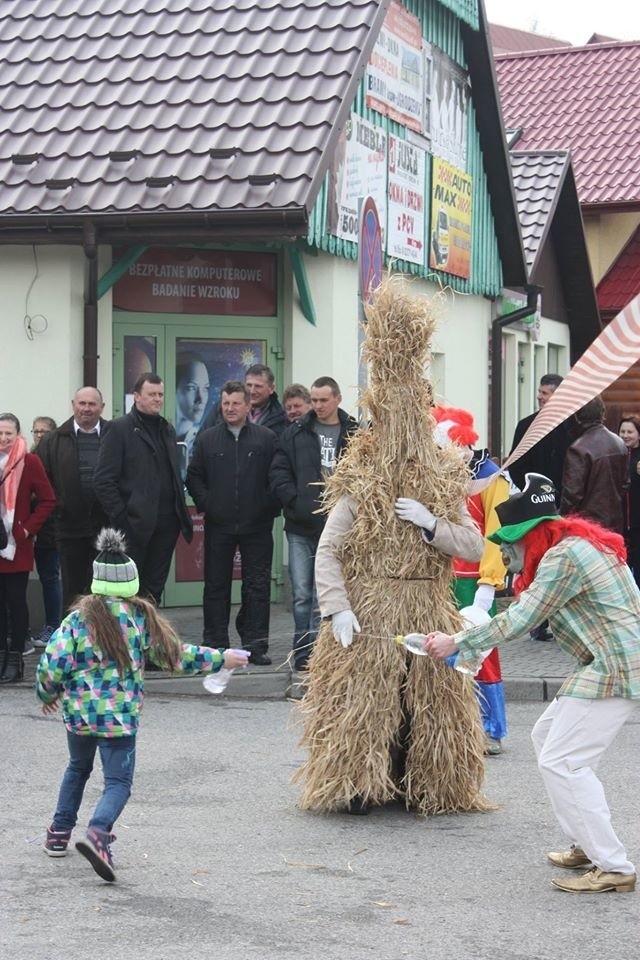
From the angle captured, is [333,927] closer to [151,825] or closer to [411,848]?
[411,848]

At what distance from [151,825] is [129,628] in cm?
115

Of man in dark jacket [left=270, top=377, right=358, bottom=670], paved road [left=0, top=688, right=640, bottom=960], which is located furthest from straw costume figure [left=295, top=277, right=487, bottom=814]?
man in dark jacket [left=270, top=377, right=358, bottom=670]

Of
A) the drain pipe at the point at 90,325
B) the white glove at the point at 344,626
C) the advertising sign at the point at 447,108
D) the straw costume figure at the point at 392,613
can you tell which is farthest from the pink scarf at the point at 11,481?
the advertising sign at the point at 447,108

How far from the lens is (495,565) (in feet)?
26.9

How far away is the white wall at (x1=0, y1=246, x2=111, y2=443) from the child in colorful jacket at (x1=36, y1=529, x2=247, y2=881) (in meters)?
7.30

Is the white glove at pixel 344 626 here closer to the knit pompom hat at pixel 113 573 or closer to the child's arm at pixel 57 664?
the knit pompom hat at pixel 113 573

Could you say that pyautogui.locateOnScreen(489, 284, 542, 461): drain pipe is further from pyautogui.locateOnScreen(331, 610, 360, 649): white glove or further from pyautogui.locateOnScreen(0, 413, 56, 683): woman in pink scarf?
pyautogui.locateOnScreen(331, 610, 360, 649): white glove

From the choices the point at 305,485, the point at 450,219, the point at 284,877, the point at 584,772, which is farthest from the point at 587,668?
the point at 450,219

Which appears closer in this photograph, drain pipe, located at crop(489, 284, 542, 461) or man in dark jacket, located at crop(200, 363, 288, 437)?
man in dark jacket, located at crop(200, 363, 288, 437)

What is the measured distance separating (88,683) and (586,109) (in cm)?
2523

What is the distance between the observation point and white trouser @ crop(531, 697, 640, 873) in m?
5.96

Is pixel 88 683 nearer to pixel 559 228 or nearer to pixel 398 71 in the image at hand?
pixel 398 71

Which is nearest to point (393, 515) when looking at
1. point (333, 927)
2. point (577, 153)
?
point (333, 927)

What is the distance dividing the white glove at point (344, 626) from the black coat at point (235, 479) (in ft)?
13.9
